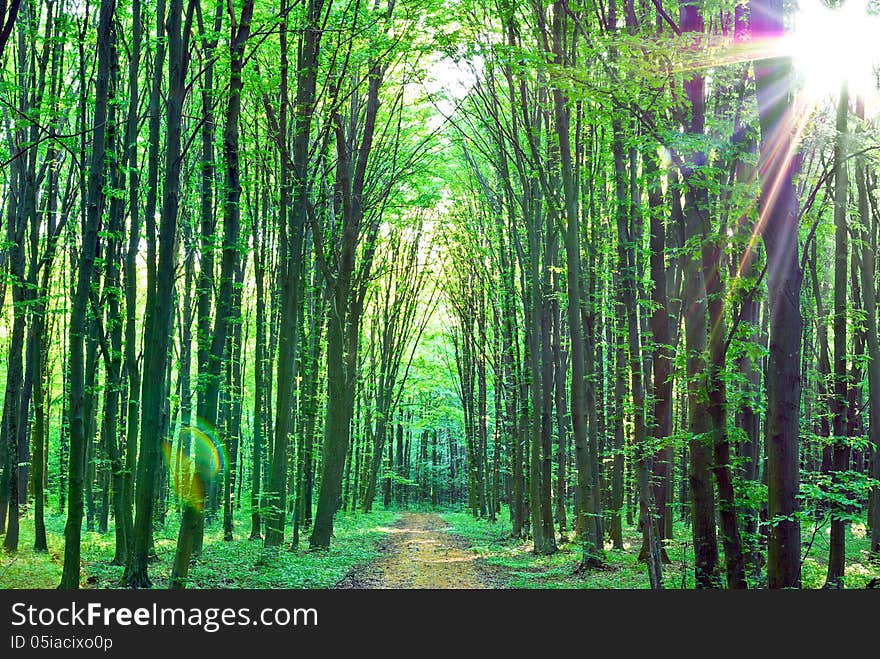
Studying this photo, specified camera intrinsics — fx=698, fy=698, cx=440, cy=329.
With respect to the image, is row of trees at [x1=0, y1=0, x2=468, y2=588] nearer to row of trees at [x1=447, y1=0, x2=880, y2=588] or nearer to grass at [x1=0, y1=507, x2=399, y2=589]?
grass at [x1=0, y1=507, x2=399, y2=589]

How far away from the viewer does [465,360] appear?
29.3m

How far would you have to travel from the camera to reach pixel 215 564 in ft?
42.3

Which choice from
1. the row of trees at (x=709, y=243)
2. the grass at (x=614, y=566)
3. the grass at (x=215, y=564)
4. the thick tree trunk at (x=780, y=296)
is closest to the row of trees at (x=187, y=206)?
the grass at (x=215, y=564)

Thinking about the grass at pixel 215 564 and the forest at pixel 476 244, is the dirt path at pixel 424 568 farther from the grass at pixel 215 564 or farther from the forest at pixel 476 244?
the grass at pixel 215 564

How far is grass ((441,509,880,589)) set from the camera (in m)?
11.0

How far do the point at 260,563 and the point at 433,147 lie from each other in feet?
35.8

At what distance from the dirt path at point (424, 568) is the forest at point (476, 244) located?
0.15 m

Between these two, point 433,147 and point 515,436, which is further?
point 515,436

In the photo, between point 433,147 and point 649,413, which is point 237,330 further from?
point 649,413

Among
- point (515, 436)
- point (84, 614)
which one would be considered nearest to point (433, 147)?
point (515, 436)

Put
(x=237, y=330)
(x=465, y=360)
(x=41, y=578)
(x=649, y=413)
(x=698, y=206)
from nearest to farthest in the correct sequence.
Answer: (x=698, y=206), (x=41, y=578), (x=649, y=413), (x=237, y=330), (x=465, y=360)

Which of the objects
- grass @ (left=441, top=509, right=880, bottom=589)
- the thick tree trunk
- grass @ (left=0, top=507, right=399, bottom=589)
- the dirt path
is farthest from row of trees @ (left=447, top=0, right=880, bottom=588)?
grass @ (left=0, top=507, right=399, bottom=589)

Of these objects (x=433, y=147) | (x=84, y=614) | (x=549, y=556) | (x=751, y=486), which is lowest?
(x=549, y=556)

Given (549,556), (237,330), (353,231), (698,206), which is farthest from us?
(237,330)
